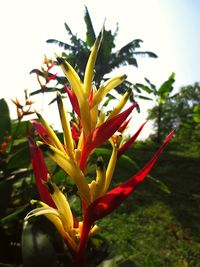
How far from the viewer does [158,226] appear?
3.04 m

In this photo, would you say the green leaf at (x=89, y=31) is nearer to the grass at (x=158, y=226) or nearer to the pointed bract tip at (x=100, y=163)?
the grass at (x=158, y=226)

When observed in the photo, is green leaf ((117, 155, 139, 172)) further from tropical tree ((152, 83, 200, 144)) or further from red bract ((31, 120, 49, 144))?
tropical tree ((152, 83, 200, 144))

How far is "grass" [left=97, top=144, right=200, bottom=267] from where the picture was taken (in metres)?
2.37

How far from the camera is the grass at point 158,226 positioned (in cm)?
237

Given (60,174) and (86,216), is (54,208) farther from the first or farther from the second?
(60,174)

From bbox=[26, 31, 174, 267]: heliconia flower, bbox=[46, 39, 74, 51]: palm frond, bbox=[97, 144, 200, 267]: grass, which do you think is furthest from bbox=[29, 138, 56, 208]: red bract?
bbox=[46, 39, 74, 51]: palm frond

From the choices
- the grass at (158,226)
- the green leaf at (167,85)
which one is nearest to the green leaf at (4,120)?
the grass at (158,226)

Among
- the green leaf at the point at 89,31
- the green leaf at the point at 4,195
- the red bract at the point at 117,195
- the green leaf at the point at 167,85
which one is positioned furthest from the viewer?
the green leaf at the point at 89,31

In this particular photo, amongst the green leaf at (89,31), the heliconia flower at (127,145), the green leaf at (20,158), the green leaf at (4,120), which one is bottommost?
the green leaf at (20,158)

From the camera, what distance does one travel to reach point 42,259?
0.83 m

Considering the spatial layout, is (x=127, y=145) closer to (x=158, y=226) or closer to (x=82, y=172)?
(x=82, y=172)

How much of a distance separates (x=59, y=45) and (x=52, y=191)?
41.9 ft

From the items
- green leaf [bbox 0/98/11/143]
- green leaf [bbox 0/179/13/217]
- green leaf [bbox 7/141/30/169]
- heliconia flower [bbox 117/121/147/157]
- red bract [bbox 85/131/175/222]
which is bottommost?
green leaf [bbox 0/179/13/217]

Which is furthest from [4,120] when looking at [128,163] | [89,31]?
[89,31]
